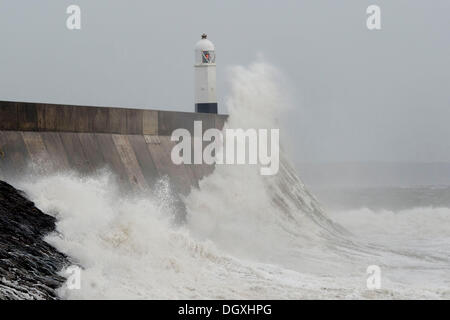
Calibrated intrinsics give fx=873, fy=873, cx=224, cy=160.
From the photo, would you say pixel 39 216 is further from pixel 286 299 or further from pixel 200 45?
pixel 200 45

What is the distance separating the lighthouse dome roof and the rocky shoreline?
7.07 metres

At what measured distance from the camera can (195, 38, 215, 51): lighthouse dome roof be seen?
15305 mm

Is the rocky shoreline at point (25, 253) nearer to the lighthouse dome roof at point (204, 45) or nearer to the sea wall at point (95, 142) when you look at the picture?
the sea wall at point (95, 142)

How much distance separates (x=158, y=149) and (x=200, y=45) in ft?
13.3

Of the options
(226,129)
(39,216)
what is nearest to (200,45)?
(226,129)

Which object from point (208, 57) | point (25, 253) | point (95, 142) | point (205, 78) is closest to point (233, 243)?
point (95, 142)

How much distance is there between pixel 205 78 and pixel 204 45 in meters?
0.67

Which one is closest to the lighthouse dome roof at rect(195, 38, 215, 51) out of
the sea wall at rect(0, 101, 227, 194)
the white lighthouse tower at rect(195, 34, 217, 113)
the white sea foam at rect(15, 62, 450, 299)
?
the white lighthouse tower at rect(195, 34, 217, 113)

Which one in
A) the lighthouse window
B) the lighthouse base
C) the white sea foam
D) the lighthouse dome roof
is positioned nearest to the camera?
the white sea foam

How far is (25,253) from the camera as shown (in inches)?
285

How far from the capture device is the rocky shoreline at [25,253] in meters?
6.53

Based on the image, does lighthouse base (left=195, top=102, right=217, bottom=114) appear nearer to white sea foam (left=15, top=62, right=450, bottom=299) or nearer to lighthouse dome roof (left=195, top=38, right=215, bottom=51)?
white sea foam (left=15, top=62, right=450, bottom=299)

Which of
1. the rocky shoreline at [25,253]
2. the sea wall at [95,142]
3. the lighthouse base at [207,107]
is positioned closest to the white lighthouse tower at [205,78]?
the lighthouse base at [207,107]

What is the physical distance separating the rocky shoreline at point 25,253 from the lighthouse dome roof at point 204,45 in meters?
7.07
